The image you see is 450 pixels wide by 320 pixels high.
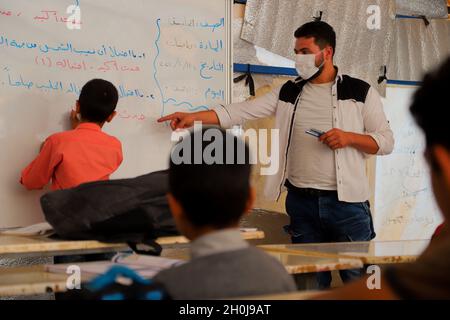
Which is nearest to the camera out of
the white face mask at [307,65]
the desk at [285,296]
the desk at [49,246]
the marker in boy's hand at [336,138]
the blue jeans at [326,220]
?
the desk at [285,296]

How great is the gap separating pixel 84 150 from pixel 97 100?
0.28 metres

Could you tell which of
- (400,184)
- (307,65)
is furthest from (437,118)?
(400,184)

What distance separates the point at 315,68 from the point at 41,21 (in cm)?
140

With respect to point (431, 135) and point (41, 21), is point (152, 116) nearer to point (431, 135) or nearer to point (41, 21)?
point (41, 21)

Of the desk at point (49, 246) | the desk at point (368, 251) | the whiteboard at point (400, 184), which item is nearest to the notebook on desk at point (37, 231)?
the desk at point (49, 246)

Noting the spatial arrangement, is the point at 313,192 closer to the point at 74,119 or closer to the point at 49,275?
the point at 74,119

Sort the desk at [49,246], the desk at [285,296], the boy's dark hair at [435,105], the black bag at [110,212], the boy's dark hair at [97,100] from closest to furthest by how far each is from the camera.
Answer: the boy's dark hair at [435,105]
the desk at [285,296]
the desk at [49,246]
the black bag at [110,212]
the boy's dark hair at [97,100]

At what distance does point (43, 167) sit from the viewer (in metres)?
3.55

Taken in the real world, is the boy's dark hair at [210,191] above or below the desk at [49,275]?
above

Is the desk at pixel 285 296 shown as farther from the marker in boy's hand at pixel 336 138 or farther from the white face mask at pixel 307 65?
the white face mask at pixel 307 65

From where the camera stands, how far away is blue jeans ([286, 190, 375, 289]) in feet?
12.8

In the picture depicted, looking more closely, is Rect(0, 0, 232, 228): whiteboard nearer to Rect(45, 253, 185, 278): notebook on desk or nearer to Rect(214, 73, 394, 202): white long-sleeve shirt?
Rect(214, 73, 394, 202): white long-sleeve shirt

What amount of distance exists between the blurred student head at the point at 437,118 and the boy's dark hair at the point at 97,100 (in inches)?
104

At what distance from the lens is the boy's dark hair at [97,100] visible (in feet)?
12.0
